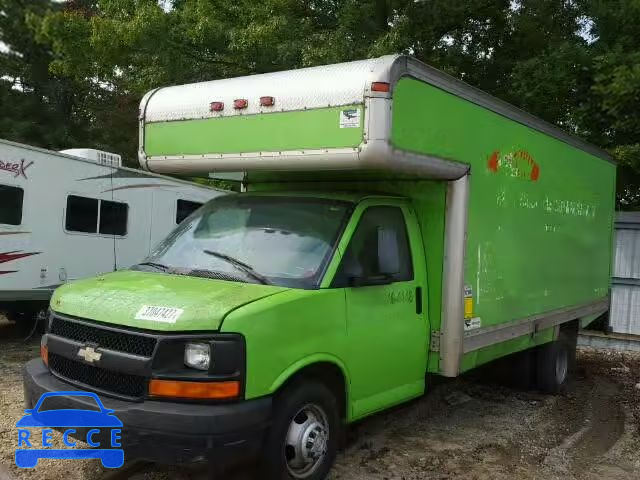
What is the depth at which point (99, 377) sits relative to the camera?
3.78m

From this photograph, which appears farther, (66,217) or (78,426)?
(66,217)

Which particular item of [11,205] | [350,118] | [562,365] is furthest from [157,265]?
[562,365]

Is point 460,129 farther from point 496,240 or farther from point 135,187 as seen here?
point 135,187

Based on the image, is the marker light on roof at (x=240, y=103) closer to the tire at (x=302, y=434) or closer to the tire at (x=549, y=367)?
the tire at (x=302, y=434)

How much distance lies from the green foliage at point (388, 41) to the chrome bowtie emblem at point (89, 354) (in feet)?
29.5

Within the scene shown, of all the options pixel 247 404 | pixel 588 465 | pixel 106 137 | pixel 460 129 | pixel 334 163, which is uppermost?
pixel 106 137

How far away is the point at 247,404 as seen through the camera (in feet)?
11.4

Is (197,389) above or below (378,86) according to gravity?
below

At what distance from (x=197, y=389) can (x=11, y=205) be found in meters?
6.12

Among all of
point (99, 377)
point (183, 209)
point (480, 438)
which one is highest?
point (183, 209)

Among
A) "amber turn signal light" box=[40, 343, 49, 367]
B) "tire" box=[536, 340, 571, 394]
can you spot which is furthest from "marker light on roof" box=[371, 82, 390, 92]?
"tire" box=[536, 340, 571, 394]

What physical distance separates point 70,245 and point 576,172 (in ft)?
22.6

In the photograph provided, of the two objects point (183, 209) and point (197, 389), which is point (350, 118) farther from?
point (183, 209)

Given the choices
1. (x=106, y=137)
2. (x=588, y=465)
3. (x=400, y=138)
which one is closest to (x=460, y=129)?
(x=400, y=138)
